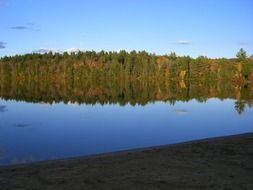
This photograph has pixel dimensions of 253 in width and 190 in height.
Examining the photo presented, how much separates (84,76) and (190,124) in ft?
380

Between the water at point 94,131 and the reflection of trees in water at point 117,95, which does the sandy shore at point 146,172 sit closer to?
the water at point 94,131

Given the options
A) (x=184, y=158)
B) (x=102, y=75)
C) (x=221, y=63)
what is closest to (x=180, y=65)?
(x=221, y=63)

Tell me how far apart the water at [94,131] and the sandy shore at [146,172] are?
3843 mm

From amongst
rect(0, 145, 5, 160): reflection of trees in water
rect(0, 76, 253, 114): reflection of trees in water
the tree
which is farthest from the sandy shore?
the tree

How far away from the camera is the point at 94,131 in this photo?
20.9 meters

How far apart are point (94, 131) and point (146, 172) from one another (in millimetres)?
12237

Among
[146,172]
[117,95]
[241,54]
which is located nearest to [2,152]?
[146,172]

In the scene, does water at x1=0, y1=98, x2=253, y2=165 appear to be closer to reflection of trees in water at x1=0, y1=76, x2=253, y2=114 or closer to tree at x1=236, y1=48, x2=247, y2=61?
reflection of trees in water at x1=0, y1=76, x2=253, y2=114

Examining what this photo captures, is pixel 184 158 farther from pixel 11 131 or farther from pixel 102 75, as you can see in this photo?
pixel 102 75

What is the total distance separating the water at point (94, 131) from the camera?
50.7 feet

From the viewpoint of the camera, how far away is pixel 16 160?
13289mm

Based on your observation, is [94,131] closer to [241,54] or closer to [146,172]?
[146,172]

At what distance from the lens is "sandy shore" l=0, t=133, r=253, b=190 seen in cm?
780

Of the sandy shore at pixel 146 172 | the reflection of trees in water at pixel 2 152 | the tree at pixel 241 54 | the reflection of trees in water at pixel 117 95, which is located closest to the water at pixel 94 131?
the reflection of trees in water at pixel 2 152
